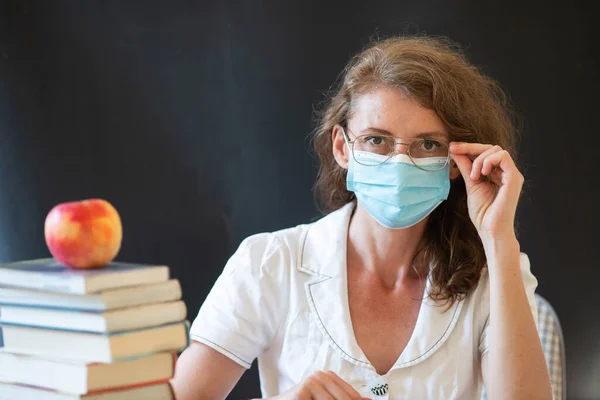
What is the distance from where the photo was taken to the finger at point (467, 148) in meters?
1.67

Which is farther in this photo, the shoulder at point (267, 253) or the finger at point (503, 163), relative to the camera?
the shoulder at point (267, 253)

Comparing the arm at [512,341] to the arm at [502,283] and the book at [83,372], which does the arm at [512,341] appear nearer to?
the arm at [502,283]

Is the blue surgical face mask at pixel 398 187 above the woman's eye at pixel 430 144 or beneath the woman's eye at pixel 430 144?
beneath

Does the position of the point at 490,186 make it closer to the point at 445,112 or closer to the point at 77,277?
the point at 445,112

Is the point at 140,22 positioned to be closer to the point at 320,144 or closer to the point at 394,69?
the point at 320,144

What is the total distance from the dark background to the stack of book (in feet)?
4.75

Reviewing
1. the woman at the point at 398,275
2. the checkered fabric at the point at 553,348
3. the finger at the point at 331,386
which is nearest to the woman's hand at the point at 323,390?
the finger at the point at 331,386

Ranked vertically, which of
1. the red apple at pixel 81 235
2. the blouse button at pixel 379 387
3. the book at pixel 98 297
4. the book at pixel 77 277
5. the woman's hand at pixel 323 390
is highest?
the red apple at pixel 81 235

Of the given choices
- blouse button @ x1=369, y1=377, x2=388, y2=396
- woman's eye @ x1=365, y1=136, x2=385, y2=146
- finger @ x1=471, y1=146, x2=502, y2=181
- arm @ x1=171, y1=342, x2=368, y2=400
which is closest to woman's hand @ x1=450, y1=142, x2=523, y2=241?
finger @ x1=471, y1=146, x2=502, y2=181

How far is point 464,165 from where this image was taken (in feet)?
5.57

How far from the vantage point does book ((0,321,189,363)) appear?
2.66 ft

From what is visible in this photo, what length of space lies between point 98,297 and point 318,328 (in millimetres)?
947

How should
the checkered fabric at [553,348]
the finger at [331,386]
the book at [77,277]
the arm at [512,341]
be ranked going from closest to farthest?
the book at [77,277], the finger at [331,386], the arm at [512,341], the checkered fabric at [553,348]

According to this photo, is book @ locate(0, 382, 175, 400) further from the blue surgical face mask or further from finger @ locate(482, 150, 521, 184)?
finger @ locate(482, 150, 521, 184)
